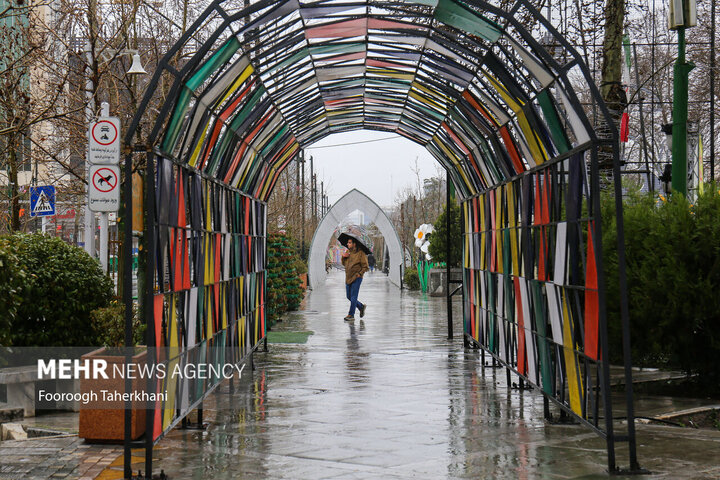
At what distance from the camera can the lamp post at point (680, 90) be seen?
10.7 metres

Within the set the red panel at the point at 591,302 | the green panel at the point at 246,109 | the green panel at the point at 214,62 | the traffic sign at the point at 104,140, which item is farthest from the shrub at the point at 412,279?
the red panel at the point at 591,302

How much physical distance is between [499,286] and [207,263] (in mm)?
3476

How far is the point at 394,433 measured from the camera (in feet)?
25.1

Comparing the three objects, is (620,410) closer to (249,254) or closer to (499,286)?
(499,286)

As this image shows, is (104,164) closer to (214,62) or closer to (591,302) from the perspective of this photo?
(214,62)

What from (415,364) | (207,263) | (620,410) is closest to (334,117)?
(415,364)

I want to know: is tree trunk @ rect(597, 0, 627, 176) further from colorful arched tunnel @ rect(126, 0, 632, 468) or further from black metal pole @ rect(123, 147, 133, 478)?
black metal pole @ rect(123, 147, 133, 478)

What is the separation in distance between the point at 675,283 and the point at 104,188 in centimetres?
695

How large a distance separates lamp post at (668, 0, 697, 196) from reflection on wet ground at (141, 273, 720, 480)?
336 centimetres

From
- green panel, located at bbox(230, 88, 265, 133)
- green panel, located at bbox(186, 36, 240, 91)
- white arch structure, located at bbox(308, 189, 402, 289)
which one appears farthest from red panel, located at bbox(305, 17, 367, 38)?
white arch structure, located at bbox(308, 189, 402, 289)

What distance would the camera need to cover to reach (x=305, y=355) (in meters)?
13.7

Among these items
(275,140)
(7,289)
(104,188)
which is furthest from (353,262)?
(7,289)

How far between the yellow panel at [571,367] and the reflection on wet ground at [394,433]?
39 centimetres

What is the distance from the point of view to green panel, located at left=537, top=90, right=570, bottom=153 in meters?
6.75
